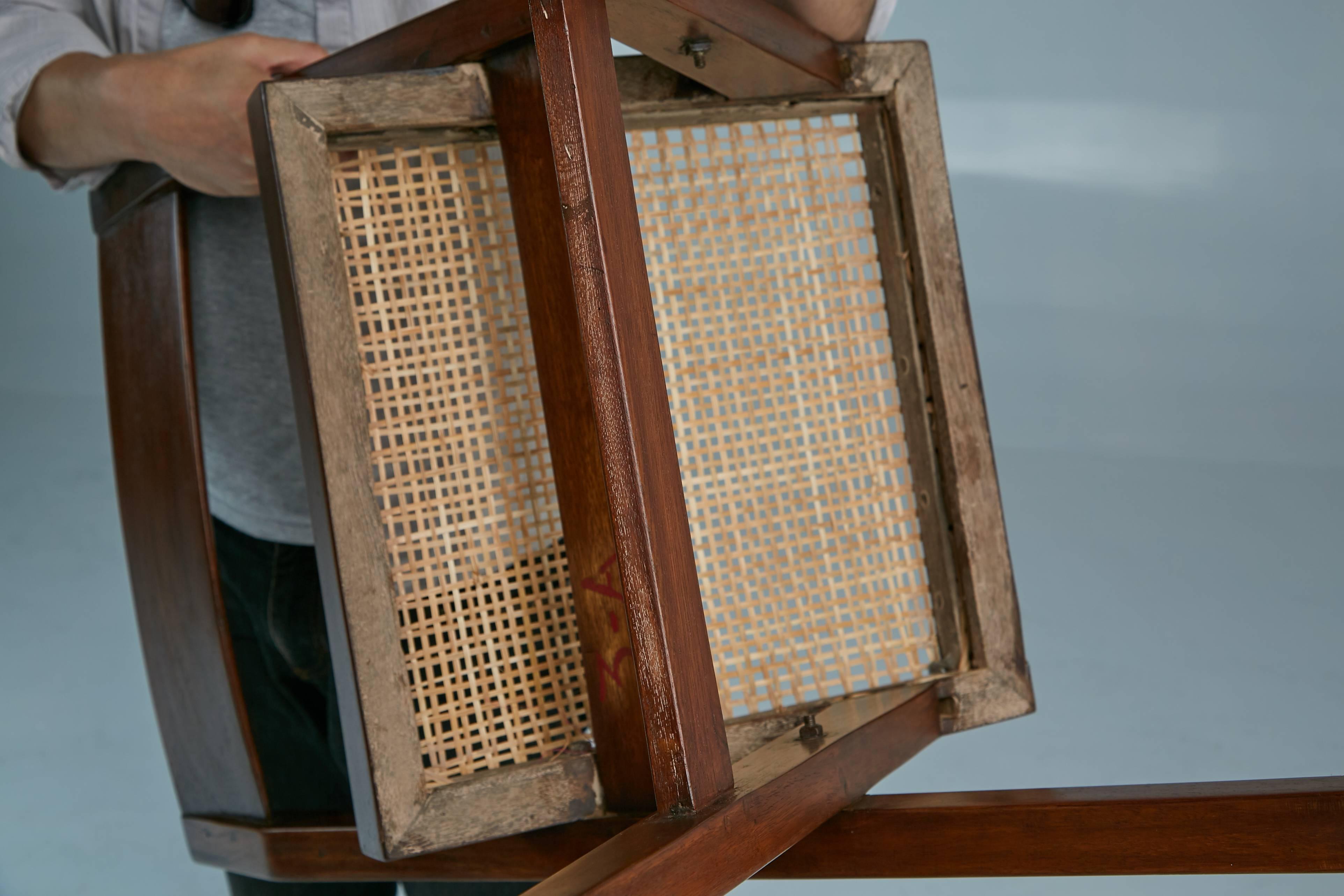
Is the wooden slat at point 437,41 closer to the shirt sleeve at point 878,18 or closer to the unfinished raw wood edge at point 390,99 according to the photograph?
the unfinished raw wood edge at point 390,99

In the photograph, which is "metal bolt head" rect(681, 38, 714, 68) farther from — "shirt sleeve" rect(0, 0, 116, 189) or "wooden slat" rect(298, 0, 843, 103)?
"shirt sleeve" rect(0, 0, 116, 189)

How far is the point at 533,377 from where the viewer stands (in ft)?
1.26

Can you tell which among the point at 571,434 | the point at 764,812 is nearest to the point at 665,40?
the point at 571,434

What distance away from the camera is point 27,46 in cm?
46

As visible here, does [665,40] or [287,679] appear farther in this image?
→ [287,679]

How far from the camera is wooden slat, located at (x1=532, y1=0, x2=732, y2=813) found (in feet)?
0.92

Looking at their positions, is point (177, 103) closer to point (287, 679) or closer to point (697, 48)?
point (697, 48)

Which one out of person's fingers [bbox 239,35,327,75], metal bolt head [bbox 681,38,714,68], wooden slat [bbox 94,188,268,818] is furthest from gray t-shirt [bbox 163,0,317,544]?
metal bolt head [bbox 681,38,714,68]

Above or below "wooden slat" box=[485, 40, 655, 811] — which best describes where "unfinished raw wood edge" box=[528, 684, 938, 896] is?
below

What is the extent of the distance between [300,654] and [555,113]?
0.33m

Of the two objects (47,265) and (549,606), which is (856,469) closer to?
(549,606)

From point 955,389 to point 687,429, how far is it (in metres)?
0.10

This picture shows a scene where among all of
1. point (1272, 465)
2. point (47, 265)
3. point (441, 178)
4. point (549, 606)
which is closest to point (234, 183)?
point (441, 178)

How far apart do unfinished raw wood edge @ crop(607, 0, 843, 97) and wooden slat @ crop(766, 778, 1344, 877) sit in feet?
0.77
